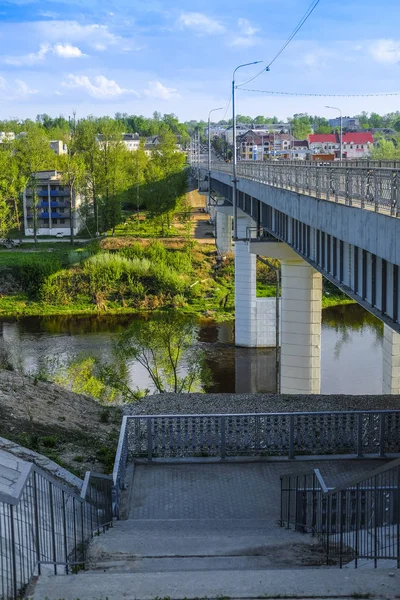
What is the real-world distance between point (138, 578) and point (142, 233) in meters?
65.0

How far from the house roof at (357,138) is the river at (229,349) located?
60431 mm

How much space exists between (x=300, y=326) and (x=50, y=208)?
1854 inches

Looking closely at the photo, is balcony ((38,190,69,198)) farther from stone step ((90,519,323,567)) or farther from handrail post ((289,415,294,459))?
stone step ((90,519,323,567))

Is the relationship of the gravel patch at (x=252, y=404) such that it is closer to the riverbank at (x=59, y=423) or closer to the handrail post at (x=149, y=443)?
the riverbank at (x=59, y=423)

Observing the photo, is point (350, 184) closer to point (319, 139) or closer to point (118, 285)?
point (118, 285)

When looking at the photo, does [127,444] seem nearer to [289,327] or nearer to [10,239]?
[289,327]

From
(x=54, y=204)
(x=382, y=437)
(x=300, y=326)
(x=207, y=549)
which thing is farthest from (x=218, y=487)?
(x=54, y=204)

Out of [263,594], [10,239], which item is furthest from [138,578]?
[10,239]

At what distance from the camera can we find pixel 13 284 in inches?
2222

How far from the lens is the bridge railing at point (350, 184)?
1194 cm

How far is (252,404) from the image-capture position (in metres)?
21.2

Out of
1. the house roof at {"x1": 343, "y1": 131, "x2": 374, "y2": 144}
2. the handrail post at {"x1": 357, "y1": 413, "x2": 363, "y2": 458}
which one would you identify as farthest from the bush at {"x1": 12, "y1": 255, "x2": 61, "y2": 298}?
the house roof at {"x1": 343, "y1": 131, "x2": 374, "y2": 144}

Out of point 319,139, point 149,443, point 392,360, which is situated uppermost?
point 319,139

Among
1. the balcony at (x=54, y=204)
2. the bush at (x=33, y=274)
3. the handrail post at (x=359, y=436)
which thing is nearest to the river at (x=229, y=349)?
the bush at (x=33, y=274)
